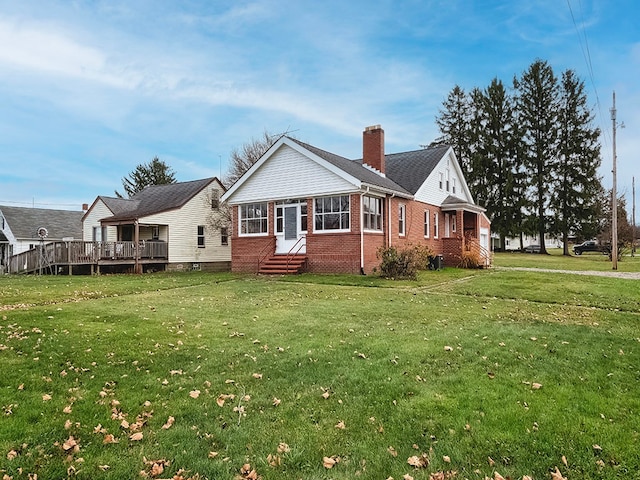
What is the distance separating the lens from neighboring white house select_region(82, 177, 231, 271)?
87.5 feet

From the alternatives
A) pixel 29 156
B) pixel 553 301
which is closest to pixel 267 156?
pixel 553 301

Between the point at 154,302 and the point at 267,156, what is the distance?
11.6 m

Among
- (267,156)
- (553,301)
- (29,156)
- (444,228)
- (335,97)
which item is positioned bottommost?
(553,301)

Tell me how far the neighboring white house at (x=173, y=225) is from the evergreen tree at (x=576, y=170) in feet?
114

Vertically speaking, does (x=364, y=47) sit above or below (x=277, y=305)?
above

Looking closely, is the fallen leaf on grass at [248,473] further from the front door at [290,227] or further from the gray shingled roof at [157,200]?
the gray shingled roof at [157,200]

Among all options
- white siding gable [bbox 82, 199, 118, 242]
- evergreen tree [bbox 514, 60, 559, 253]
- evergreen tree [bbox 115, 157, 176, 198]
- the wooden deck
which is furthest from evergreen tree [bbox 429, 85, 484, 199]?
white siding gable [bbox 82, 199, 118, 242]

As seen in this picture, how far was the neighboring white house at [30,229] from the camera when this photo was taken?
118 ft

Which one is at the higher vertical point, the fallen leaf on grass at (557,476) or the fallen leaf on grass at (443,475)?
the fallen leaf on grass at (557,476)

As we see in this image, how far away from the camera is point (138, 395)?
Result: 470cm

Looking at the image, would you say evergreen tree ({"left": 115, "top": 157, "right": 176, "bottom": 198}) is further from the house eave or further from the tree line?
the house eave

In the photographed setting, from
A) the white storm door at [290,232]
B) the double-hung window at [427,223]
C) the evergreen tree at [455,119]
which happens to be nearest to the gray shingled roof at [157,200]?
the white storm door at [290,232]

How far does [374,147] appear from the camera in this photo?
2353cm

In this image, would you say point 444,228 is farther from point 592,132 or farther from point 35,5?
point 592,132
